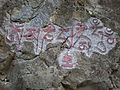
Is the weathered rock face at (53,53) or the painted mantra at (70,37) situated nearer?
the weathered rock face at (53,53)

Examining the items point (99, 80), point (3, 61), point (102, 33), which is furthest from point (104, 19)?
point (3, 61)

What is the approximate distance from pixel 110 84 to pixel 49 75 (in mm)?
761

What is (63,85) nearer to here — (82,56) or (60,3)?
(82,56)

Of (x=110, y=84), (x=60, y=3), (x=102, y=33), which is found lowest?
(x=110, y=84)

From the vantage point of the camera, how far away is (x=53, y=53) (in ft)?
11.9

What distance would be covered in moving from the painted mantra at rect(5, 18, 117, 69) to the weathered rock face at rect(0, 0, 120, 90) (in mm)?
14

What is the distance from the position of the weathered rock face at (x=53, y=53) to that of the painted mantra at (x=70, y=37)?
1 centimetres

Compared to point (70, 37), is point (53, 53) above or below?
below

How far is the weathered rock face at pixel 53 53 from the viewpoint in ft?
11.3

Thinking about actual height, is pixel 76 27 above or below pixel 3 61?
above

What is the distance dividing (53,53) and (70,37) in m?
0.33

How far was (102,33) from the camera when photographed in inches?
146

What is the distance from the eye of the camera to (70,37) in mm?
3732

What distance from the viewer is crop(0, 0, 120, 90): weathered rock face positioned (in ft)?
11.3
